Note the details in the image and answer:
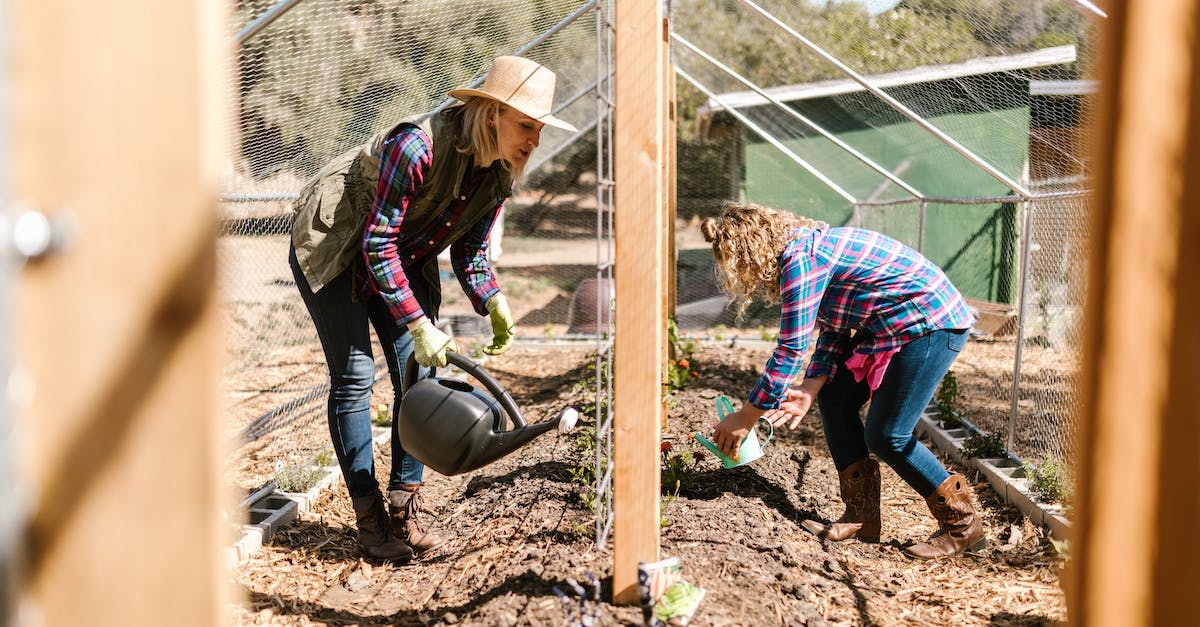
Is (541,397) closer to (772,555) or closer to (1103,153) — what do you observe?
(772,555)

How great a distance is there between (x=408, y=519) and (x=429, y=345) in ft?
2.60

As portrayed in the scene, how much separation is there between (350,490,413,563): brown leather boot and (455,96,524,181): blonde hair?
1.19m

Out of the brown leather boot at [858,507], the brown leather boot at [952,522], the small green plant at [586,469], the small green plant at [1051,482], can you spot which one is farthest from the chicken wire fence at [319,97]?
the small green plant at [1051,482]

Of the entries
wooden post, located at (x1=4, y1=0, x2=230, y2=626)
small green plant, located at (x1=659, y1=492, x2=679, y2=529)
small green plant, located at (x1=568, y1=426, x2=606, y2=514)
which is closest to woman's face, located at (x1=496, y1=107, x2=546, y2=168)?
small green plant, located at (x1=568, y1=426, x2=606, y2=514)

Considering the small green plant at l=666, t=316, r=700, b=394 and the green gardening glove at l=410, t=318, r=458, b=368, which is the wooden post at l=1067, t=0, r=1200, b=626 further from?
the small green plant at l=666, t=316, r=700, b=394

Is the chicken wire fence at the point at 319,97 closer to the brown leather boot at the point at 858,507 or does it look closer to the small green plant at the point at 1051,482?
the brown leather boot at the point at 858,507

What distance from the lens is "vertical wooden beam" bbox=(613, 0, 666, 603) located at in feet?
6.44

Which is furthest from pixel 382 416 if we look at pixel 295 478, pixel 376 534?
pixel 376 534

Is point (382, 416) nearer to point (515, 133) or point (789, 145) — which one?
point (515, 133)

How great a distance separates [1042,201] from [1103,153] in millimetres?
3698

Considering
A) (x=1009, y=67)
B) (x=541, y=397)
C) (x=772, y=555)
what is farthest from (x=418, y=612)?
(x=1009, y=67)

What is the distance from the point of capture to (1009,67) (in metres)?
5.07

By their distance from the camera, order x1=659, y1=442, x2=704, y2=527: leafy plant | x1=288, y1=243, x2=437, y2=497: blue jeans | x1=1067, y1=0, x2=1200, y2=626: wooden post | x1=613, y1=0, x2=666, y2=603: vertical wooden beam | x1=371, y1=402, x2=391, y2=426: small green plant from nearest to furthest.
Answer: x1=1067, y1=0, x2=1200, y2=626: wooden post
x1=613, y1=0, x2=666, y2=603: vertical wooden beam
x1=288, y1=243, x2=437, y2=497: blue jeans
x1=659, y1=442, x2=704, y2=527: leafy plant
x1=371, y1=402, x2=391, y2=426: small green plant

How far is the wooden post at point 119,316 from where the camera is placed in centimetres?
81
